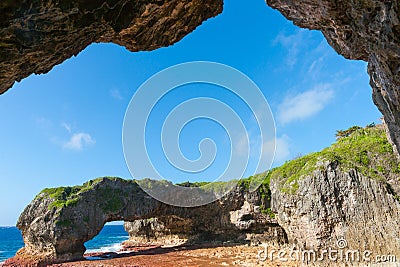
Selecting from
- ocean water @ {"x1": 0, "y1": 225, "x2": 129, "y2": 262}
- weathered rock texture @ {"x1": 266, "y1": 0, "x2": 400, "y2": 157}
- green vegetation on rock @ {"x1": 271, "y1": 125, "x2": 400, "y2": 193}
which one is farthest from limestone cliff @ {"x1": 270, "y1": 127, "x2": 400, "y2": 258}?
ocean water @ {"x1": 0, "y1": 225, "x2": 129, "y2": 262}

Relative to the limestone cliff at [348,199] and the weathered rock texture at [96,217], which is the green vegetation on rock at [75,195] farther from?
the limestone cliff at [348,199]

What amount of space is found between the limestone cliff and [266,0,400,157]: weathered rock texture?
936 cm

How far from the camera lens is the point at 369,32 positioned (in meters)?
4.71

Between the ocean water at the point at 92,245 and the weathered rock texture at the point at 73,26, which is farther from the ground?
the weathered rock texture at the point at 73,26

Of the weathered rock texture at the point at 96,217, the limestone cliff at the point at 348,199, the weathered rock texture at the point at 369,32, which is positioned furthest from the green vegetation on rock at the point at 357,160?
the weathered rock texture at the point at 96,217

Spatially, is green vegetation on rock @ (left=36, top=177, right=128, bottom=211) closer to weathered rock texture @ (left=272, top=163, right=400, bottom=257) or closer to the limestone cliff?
the limestone cliff

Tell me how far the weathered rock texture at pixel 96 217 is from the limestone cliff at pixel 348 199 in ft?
36.4

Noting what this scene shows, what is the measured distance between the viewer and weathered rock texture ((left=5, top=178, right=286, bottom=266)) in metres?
24.3

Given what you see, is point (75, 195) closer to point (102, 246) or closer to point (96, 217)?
point (96, 217)

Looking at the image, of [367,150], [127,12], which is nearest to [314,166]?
[367,150]

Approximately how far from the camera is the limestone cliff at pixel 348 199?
501 inches

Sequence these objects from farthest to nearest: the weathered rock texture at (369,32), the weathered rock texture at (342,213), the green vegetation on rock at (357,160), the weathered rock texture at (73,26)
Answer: the green vegetation on rock at (357,160) < the weathered rock texture at (342,213) < the weathered rock texture at (369,32) < the weathered rock texture at (73,26)

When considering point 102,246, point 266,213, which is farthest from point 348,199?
point 102,246

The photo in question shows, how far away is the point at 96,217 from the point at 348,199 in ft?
75.4
